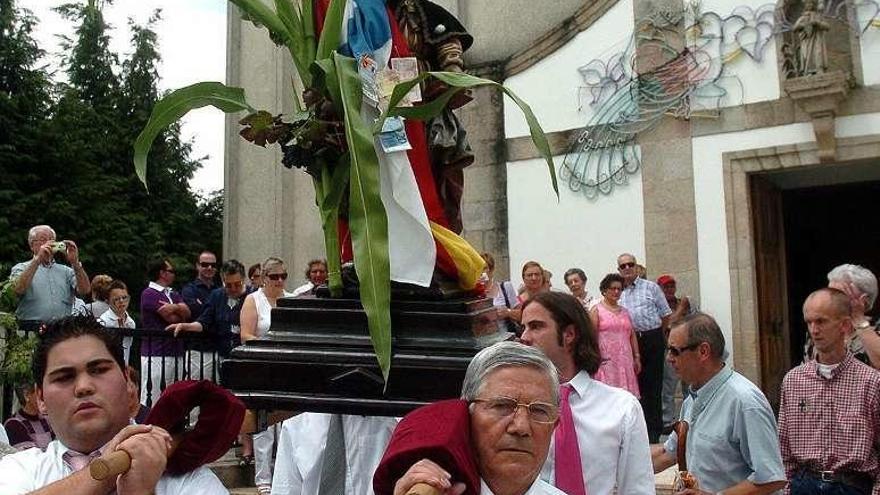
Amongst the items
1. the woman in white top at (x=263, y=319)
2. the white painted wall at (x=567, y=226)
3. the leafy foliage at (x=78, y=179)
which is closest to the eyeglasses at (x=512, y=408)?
the woman in white top at (x=263, y=319)

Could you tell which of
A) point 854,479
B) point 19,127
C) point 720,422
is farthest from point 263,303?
point 19,127

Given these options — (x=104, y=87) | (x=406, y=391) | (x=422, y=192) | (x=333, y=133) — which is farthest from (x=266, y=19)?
(x=104, y=87)

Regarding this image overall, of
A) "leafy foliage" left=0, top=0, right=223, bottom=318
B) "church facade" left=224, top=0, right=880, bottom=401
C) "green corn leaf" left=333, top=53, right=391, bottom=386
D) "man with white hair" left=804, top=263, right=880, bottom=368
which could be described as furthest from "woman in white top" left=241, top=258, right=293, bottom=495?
"leafy foliage" left=0, top=0, right=223, bottom=318

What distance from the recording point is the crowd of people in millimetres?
2137

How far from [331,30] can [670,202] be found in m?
8.15

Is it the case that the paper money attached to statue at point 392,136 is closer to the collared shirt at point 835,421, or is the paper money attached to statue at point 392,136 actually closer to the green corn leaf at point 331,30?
the green corn leaf at point 331,30

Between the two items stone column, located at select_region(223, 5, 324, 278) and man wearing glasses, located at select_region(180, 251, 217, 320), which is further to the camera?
stone column, located at select_region(223, 5, 324, 278)

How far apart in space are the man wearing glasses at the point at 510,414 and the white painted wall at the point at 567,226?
27.6 ft

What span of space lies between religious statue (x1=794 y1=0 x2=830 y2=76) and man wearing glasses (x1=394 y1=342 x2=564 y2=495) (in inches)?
331

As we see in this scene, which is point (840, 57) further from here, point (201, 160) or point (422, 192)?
point (201, 160)

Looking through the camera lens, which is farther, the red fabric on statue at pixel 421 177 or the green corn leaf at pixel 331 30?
the red fabric on statue at pixel 421 177

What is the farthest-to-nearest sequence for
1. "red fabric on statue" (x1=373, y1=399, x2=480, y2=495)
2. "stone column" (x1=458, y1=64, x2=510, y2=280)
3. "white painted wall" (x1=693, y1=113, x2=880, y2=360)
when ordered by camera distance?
"stone column" (x1=458, y1=64, x2=510, y2=280) → "white painted wall" (x1=693, y1=113, x2=880, y2=360) → "red fabric on statue" (x1=373, y1=399, x2=480, y2=495)

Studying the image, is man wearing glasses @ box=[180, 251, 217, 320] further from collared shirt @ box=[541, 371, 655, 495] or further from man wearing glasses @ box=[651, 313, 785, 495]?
collared shirt @ box=[541, 371, 655, 495]

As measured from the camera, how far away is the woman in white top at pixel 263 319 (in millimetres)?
6559
